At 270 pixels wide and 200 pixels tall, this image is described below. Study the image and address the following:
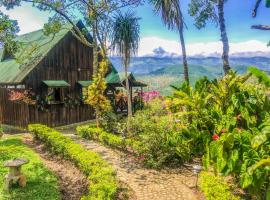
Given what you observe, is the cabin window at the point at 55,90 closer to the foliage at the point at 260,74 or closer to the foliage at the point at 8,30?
the foliage at the point at 8,30

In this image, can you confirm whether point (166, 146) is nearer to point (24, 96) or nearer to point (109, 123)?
point (109, 123)

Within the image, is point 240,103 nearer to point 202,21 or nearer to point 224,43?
point 224,43

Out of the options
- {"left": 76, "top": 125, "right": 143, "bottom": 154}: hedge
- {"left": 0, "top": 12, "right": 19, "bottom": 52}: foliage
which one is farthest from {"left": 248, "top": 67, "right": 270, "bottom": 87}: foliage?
{"left": 0, "top": 12, "right": 19, "bottom": 52}: foliage

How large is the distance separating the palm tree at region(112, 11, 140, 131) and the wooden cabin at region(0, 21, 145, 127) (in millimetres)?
3972

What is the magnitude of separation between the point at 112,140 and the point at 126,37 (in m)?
5.83

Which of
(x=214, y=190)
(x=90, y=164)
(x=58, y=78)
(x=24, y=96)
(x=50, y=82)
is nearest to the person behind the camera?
(x=214, y=190)

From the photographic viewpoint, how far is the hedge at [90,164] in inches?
324

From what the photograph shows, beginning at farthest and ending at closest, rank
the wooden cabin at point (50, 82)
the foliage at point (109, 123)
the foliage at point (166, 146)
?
the wooden cabin at point (50, 82), the foliage at point (109, 123), the foliage at point (166, 146)

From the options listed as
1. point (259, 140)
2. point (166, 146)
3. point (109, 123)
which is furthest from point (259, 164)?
point (109, 123)

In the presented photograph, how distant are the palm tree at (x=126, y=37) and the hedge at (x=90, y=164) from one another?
4.40 meters

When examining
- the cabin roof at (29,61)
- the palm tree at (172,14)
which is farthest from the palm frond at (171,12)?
the cabin roof at (29,61)

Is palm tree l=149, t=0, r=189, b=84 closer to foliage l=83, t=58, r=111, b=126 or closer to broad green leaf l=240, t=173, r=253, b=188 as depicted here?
foliage l=83, t=58, r=111, b=126

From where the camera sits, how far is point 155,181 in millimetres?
9898

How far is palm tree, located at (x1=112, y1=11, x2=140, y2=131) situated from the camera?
55.2ft
